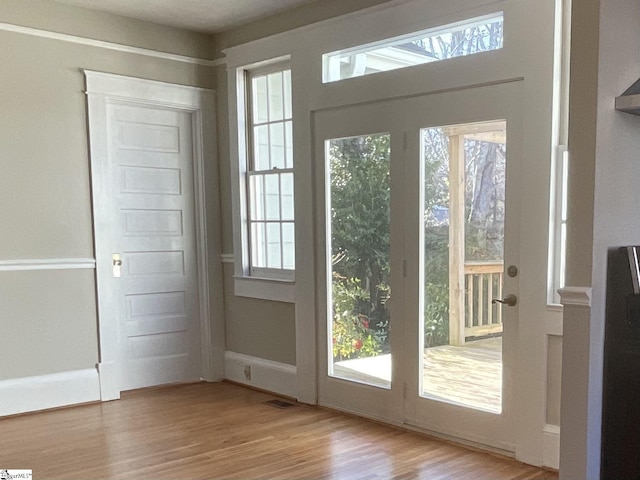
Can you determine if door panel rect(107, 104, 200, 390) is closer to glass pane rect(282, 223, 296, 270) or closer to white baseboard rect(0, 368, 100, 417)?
white baseboard rect(0, 368, 100, 417)

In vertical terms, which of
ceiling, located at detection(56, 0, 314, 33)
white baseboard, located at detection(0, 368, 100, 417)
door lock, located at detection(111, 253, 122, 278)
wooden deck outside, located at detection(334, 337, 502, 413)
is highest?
ceiling, located at detection(56, 0, 314, 33)

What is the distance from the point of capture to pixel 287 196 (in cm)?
429

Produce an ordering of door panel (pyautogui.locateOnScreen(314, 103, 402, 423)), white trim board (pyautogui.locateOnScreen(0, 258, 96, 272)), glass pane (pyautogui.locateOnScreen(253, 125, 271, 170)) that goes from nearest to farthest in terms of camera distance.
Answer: door panel (pyautogui.locateOnScreen(314, 103, 402, 423)) → white trim board (pyautogui.locateOnScreen(0, 258, 96, 272)) → glass pane (pyautogui.locateOnScreen(253, 125, 271, 170))

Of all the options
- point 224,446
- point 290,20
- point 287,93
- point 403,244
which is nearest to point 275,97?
point 287,93

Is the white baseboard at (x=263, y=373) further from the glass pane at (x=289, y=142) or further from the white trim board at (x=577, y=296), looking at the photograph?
the white trim board at (x=577, y=296)

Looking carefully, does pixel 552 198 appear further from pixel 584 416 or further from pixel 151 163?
pixel 151 163

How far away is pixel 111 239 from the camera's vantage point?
426 centimetres

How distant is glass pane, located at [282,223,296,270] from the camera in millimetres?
4277

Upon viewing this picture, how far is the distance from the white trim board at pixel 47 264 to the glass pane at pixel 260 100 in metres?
1.62

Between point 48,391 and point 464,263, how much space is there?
2.88 metres

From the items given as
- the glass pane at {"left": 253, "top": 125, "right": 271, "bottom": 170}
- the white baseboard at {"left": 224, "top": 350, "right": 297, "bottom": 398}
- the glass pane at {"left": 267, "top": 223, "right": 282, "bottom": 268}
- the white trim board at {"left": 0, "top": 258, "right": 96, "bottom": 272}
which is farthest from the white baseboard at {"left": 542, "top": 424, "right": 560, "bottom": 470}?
the white trim board at {"left": 0, "top": 258, "right": 96, "bottom": 272}

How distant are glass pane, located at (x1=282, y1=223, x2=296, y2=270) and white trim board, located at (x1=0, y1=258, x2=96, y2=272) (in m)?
1.36

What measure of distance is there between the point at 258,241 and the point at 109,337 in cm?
130

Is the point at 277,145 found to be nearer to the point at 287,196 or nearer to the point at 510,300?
the point at 287,196
